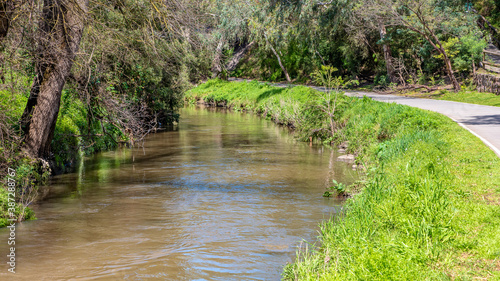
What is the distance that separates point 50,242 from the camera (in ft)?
29.7

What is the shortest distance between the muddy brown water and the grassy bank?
1.14 meters

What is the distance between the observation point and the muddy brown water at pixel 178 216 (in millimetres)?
8016

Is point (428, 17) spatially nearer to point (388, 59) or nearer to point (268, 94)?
point (388, 59)

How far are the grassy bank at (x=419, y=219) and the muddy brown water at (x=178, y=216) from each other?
1.14 m

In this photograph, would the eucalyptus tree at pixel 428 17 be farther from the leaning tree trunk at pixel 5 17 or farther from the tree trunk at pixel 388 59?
the leaning tree trunk at pixel 5 17

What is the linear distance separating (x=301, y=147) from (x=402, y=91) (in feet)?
49.5

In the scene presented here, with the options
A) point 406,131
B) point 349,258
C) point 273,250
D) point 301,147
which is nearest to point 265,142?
point 301,147

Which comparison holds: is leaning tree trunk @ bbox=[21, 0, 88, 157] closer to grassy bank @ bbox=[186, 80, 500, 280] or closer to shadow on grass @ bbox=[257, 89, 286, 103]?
grassy bank @ bbox=[186, 80, 500, 280]

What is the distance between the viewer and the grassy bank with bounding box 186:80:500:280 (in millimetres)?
5945

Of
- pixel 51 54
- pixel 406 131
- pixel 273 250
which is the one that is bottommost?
pixel 273 250

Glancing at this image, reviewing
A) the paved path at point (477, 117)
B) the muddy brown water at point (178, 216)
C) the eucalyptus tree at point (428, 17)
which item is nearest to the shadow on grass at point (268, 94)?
the eucalyptus tree at point (428, 17)

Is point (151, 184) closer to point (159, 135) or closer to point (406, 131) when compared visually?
point (406, 131)

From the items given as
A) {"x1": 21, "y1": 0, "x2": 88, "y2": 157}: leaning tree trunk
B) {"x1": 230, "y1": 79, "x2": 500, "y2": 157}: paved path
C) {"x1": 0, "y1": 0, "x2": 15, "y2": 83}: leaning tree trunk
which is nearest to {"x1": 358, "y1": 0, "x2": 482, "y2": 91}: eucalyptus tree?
{"x1": 230, "y1": 79, "x2": 500, "y2": 157}: paved path

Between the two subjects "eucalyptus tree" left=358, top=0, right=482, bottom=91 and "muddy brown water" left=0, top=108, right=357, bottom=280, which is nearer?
"muddy brown water" left=0, top=108, right=357, bottom=280
